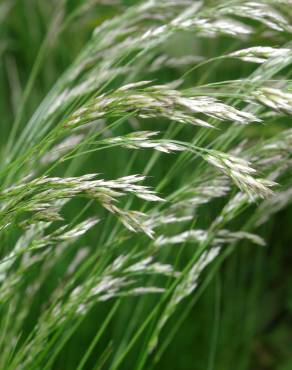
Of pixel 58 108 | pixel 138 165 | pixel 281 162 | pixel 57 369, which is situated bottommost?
pixel 57 369

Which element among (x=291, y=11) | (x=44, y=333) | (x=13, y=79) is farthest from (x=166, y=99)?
(x=13, y=79)

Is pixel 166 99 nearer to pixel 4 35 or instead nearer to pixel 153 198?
pixel 153 198

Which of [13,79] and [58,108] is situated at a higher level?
[58,108]

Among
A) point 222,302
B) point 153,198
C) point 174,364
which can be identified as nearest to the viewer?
point 153,198

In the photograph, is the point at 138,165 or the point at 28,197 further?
the point at 138,165

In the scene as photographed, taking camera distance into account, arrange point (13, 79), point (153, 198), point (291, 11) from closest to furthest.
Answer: point (153, 198) → point (291, 11) → point (13, 79)

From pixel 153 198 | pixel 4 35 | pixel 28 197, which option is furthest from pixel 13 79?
pixel 153 198
